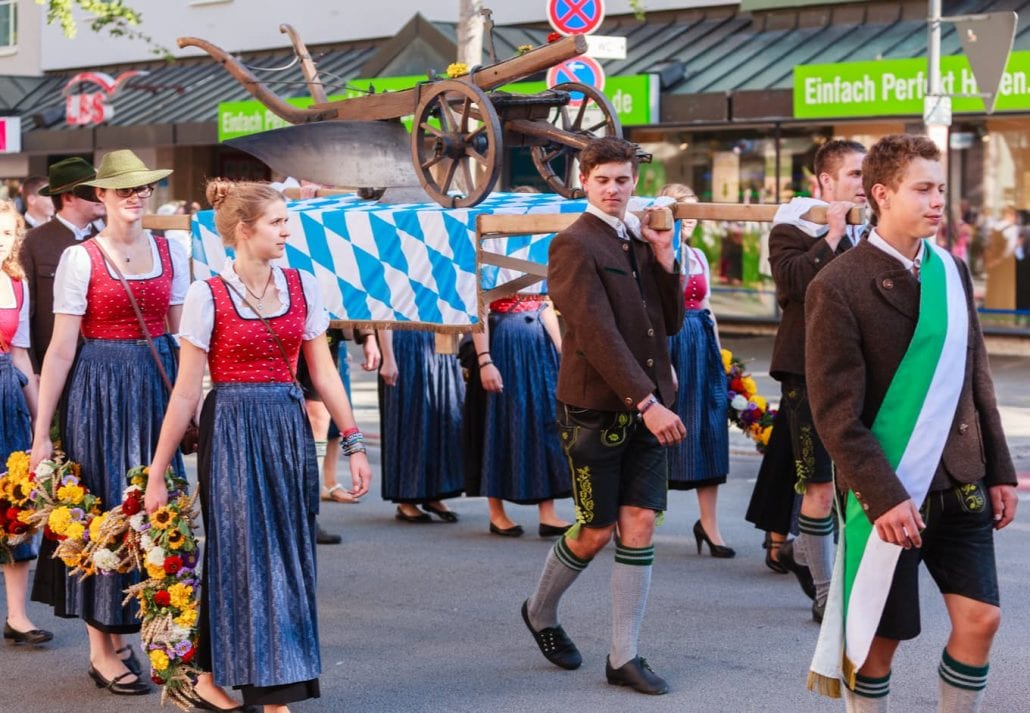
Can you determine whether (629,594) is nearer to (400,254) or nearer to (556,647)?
(556,647)

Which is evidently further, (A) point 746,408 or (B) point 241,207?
(A) point 746,408

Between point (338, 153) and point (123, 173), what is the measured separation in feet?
9.65

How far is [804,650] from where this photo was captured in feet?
21.7

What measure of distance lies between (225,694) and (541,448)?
3738 millimetres

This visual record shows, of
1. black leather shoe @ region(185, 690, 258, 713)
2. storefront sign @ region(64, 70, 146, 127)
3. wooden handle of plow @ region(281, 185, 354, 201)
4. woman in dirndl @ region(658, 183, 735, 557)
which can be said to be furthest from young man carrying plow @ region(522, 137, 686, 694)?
storefront sign @ region(64, 70, 146, 127)

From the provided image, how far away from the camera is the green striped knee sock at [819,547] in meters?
6.82

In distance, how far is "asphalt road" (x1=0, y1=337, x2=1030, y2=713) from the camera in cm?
599

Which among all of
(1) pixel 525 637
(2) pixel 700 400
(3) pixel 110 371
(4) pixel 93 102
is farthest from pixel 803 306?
(4) pixel 93 102

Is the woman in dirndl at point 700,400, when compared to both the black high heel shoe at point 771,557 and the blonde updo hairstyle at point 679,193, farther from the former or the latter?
the black high heel shoe at point 771,557

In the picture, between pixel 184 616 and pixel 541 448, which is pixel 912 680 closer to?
pixel 184 616

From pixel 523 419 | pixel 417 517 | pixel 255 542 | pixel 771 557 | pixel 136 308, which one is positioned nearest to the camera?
pixel 255 542

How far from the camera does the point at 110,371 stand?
625 centimetres

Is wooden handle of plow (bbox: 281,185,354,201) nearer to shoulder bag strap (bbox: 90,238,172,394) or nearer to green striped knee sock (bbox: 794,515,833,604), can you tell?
shoulder bag strap (bbox: 90,238,172,394)

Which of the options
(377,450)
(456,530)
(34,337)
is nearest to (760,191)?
(377,450)
